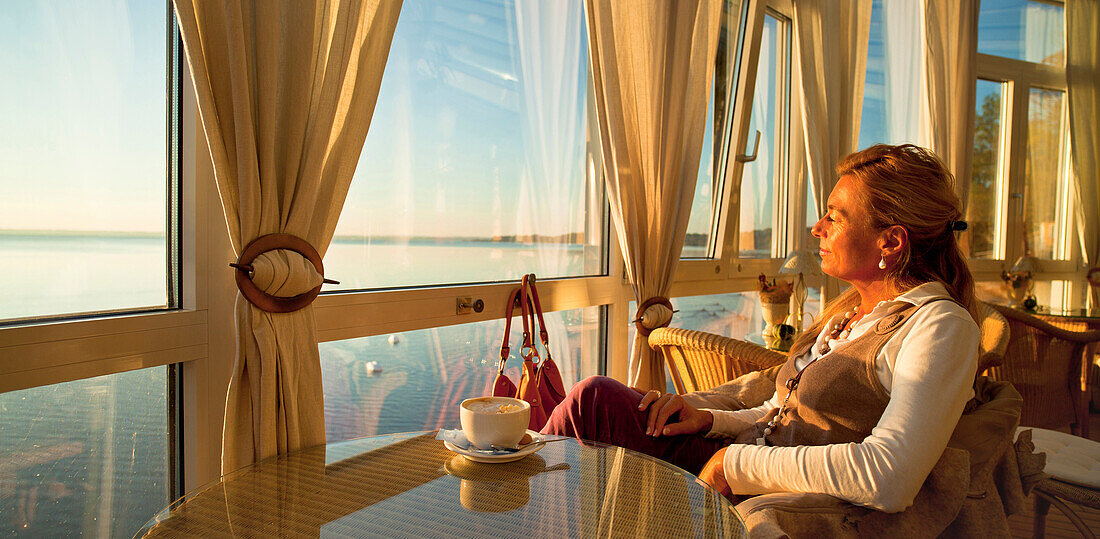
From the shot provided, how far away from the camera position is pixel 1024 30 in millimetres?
5582

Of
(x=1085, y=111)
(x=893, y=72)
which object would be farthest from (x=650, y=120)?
(x=1085, y=111)

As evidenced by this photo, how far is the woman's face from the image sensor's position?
1.55 m

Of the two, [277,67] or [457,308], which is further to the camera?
[457,308]

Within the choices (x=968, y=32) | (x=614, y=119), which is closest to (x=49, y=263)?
(x=614, y=119)

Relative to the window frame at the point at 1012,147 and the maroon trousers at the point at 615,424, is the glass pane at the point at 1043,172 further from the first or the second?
the maroon trousers at the point at 615,424

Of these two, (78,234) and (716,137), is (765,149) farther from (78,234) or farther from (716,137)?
(78,234)

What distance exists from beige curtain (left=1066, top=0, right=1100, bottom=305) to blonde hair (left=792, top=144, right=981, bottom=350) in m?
5.34

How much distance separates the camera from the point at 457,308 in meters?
2.13

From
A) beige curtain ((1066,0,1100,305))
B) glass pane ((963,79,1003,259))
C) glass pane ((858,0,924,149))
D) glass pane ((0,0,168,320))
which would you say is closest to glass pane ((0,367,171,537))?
glass pane ((0,0,168,320))

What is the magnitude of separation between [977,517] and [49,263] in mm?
1920

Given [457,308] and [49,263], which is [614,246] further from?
[49,263]

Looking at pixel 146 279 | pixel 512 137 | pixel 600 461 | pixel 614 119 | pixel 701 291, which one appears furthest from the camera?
pixel 701 291

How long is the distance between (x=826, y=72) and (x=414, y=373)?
11.1ft

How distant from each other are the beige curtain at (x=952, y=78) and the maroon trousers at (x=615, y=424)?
4.30 meters
